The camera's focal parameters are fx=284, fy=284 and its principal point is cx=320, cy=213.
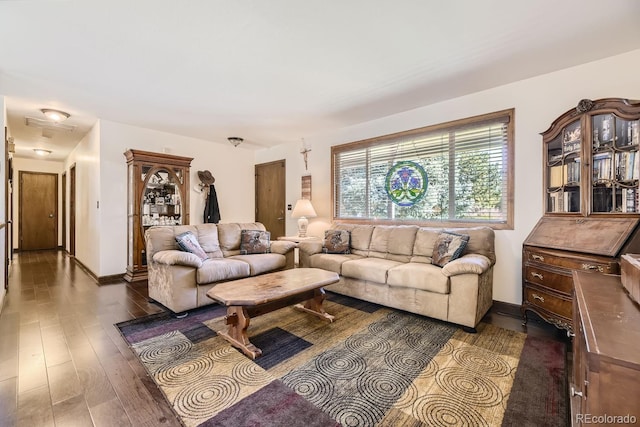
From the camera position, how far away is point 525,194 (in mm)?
2934

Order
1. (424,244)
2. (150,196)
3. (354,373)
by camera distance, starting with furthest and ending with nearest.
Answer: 1. (150,196)
2. (424,244)
3. (354,373)

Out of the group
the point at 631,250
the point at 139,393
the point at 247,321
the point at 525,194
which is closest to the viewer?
the point at 139,393

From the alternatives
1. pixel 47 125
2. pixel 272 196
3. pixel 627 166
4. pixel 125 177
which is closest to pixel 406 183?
pixel 627 166

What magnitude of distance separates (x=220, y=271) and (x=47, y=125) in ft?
12.9

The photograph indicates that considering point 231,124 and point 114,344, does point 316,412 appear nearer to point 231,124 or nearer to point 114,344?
point 114,344

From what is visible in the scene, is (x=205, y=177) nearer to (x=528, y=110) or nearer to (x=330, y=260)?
(x=330, y=260)

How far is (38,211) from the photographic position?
7.18 metres

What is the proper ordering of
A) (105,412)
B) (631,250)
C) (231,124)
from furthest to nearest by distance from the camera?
(231,124) → (631,250) → (105,412)

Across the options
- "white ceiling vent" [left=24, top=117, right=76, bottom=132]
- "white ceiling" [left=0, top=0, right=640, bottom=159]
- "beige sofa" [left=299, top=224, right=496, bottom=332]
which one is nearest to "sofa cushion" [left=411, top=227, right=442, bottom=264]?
"beige sofa" [left=299, top=224, right=496, bottom=332]

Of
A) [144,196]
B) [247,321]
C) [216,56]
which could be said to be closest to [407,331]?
[247,321]

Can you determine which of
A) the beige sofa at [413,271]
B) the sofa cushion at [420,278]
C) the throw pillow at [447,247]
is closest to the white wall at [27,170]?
the beige sofa at [413,271]

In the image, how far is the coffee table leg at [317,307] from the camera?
279 cm

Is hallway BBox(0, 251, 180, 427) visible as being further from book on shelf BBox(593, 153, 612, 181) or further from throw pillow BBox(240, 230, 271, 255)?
book on shelf BBox(593, 153, 612, 181)

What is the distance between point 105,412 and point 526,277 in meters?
3.24
